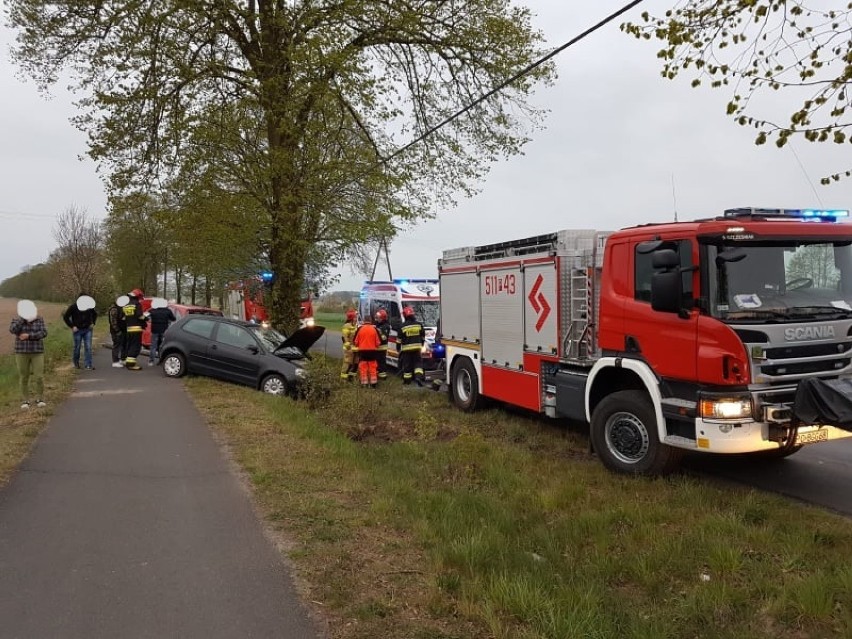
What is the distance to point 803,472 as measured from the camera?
6.89m

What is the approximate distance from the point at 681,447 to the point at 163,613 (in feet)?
14.6

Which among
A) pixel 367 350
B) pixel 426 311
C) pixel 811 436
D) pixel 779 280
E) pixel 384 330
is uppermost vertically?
pixel 779 280

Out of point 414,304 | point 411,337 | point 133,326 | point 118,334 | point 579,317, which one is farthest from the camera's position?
point 414,304

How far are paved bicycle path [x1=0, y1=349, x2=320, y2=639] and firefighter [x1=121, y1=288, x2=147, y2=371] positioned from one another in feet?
24.0

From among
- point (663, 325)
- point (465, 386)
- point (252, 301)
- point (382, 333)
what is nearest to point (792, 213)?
point (663, 325)

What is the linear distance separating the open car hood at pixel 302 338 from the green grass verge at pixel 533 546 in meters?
5.01

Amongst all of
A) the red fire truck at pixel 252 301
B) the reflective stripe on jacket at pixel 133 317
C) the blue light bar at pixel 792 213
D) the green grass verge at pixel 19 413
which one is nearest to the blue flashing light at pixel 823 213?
the blue light bar at pixel 792 213

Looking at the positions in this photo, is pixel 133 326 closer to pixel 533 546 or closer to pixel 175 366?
pixel 175 366

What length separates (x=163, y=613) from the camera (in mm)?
3578

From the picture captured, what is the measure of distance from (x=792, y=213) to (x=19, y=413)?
9.96 metres

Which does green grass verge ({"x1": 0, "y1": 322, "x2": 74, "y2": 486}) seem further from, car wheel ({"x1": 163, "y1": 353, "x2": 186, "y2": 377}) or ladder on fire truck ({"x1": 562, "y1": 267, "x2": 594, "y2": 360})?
ladder on fire truck ({"x1": 562, "y1": 267, "x2": 594, "y2": 360})

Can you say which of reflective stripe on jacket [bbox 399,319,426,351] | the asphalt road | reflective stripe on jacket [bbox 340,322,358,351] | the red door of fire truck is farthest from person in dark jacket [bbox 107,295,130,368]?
the asphalt road

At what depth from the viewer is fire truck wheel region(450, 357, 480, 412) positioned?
34.8 ft

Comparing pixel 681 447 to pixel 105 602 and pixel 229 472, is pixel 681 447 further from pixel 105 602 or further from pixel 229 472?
pixel 105 602
